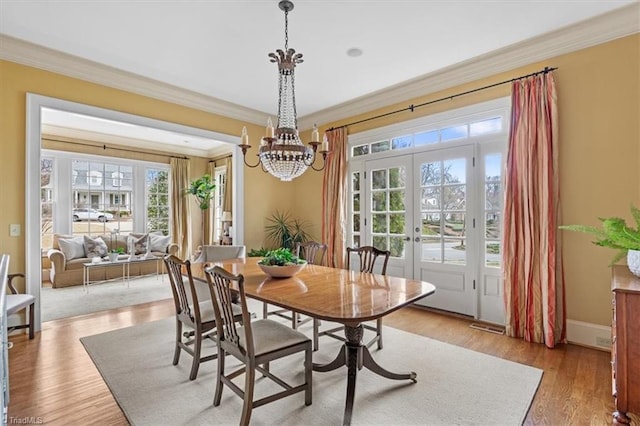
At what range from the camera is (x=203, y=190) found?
7680 millimetres

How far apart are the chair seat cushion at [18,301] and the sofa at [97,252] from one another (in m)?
2.80

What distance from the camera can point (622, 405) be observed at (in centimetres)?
181

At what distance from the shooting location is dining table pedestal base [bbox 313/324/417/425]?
6.45 ft

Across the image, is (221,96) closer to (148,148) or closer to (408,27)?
(408,27)

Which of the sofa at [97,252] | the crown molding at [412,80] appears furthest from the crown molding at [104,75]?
the sofa at [97,252]

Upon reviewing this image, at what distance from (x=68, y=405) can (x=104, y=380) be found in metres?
0.31

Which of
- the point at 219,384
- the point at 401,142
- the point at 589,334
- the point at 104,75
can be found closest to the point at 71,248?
the point at 104,75

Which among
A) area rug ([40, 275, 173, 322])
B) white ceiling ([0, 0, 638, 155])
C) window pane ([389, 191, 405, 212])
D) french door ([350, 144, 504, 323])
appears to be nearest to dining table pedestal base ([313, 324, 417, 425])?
french door ([350, 144, 504, 323])

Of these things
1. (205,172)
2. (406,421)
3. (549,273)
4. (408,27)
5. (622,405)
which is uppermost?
(408,27)

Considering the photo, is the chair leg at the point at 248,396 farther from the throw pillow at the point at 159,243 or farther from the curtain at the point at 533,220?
the throw pillow at the point at 159,243

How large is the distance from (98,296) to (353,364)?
4611mm

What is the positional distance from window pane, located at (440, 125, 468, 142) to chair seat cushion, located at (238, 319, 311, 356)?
10.0ft

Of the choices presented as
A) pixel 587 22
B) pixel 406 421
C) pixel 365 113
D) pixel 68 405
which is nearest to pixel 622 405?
pixel 406 421

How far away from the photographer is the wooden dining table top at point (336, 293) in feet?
5.93
